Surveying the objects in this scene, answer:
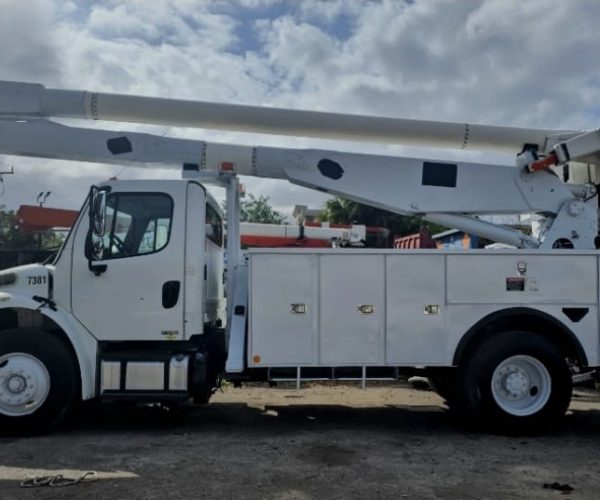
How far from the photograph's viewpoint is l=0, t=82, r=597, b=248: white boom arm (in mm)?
7047

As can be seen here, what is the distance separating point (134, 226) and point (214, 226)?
111 cm

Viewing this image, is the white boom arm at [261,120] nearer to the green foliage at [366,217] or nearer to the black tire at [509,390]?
the black tire at [509,390]

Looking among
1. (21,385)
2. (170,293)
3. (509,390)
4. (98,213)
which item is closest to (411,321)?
(509,390)

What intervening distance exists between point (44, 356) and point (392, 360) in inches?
140

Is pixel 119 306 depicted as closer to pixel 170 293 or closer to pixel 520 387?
pixel 170 293

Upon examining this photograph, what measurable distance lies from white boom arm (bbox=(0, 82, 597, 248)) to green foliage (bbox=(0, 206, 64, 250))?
3.92 ft

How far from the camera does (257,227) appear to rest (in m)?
13.2

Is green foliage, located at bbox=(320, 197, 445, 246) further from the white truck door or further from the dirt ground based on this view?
the white truck door

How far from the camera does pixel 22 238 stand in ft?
27.4

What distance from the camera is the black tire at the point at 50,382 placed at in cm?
612

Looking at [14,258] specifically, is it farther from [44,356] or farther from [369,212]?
[369,212]

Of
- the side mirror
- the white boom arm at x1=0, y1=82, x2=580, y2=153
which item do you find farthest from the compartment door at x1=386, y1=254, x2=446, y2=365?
the side mirror

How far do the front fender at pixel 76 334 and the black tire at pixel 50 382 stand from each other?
Result: 0.12m

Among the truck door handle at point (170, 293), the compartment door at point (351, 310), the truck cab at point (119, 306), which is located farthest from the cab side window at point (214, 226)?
the compartment door at point (351, 310)
